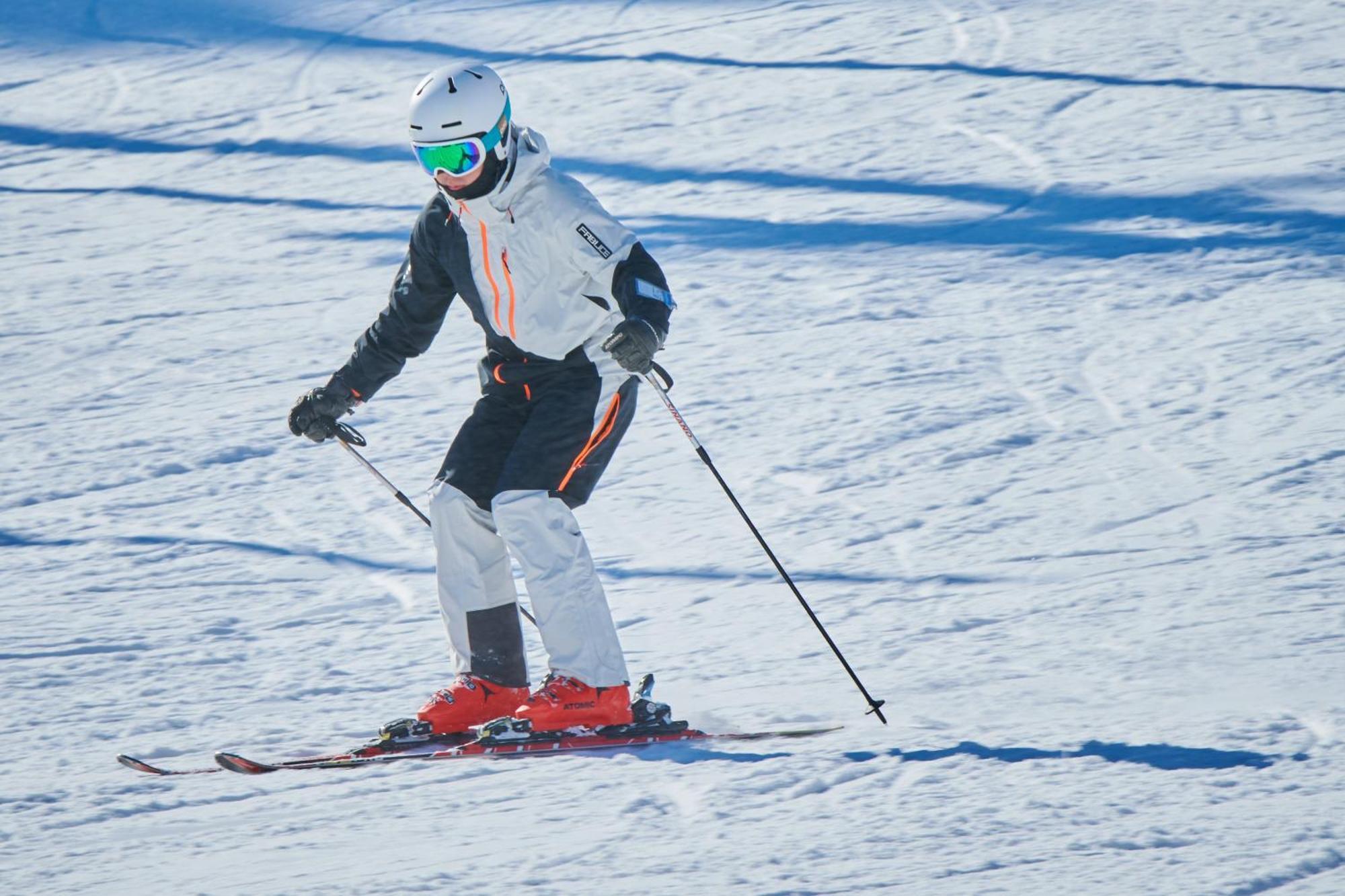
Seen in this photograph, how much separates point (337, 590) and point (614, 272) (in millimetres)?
1693

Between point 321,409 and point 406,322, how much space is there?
0.32 metres

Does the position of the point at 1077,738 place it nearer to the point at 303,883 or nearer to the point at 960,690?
the point at 960,690

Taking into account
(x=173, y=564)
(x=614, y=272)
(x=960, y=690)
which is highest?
(x=614, y=272)

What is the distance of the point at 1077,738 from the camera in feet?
10.9

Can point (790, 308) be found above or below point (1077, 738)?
above

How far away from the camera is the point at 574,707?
3609mm

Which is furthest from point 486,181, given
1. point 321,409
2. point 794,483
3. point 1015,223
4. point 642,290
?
point 1015,223

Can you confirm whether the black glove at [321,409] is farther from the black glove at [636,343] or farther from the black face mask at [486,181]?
the black glove at [636,343]

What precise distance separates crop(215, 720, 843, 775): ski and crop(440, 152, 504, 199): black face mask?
1.24 metres

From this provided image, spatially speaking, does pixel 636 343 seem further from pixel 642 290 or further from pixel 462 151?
pixel 462 151

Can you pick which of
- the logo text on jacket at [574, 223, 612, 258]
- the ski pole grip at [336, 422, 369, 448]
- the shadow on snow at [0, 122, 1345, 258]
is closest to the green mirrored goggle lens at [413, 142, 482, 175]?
the logo text on jacket at [574, 223, 612, 258]

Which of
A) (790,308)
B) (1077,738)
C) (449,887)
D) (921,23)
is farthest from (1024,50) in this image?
(449,887)

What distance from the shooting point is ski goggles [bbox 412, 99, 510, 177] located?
346cm

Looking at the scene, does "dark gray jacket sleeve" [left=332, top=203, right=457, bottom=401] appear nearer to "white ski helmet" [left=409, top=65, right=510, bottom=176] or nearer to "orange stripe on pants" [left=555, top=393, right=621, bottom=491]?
"white ski helmet" [left=409, top=65, right=510, bottom=176]
